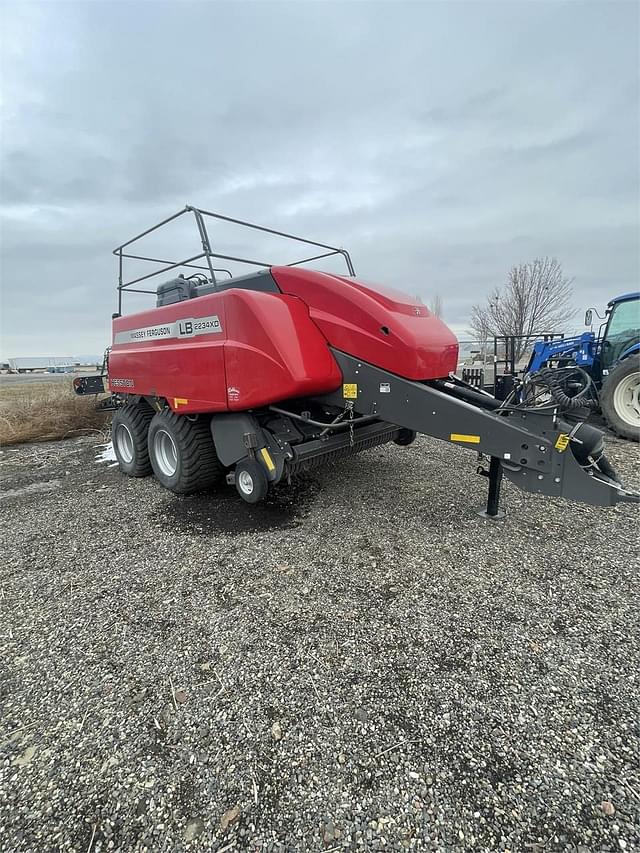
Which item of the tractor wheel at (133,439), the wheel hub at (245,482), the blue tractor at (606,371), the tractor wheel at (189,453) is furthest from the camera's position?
the tractor wheel at (133,439)

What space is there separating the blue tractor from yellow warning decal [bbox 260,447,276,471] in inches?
82.9

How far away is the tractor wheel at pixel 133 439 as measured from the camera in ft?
17.4

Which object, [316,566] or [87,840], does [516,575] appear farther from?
[87,840]

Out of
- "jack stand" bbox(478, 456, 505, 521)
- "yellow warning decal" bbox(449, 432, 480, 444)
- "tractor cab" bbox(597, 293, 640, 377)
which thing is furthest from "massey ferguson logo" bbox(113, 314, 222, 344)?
"tractor cab" bbox(597, 293, 640, 377)

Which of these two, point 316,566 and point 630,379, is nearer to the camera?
point 316,566

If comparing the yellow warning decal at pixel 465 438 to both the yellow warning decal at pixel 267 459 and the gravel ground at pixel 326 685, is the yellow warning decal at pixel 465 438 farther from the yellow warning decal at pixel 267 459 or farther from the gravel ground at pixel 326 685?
the yellow warning decal at pixel 267 459

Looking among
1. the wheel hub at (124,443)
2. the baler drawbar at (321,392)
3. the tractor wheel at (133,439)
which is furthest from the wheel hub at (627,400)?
the wheel hub at (124,443)

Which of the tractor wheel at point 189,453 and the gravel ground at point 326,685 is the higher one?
the tractor wheel at point 189,453

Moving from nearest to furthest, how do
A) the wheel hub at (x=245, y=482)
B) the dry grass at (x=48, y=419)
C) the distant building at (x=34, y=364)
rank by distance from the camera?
the wheel hub at (x=245, y=482) < the dry grass at (x=48, y=419) < the distant building at (x=34, y=364)

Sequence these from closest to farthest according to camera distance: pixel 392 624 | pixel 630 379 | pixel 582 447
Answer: pixel 392 624 → pixel 582 447 → pixel 630 379

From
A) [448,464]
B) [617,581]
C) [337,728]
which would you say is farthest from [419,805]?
[448,464]

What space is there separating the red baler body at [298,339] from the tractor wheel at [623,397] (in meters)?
4.38

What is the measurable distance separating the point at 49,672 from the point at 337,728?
1.50m

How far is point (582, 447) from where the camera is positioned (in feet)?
9.81
